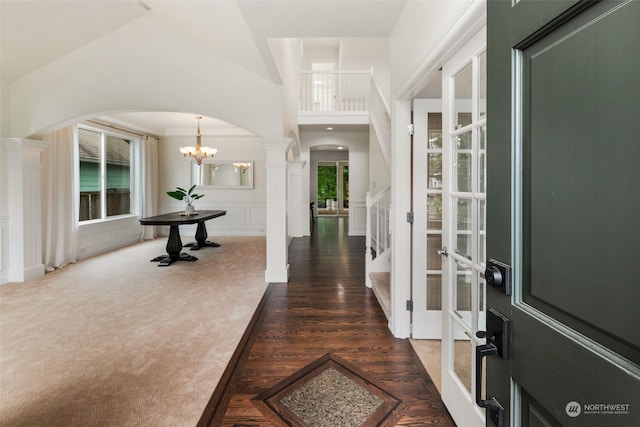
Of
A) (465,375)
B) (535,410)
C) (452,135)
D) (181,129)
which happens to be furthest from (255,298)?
(181,129)

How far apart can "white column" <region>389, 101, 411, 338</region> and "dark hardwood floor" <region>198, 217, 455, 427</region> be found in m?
0.22

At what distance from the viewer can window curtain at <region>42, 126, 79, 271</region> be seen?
4.44 m

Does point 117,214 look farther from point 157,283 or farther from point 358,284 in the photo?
point 358,284

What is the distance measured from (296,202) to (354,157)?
1.97 meters

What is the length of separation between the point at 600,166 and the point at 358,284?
3.50m

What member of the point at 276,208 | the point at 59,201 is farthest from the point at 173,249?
the point at 276,208

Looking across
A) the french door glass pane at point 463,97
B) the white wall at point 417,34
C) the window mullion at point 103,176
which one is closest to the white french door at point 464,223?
the french door glass pane at point 463,97

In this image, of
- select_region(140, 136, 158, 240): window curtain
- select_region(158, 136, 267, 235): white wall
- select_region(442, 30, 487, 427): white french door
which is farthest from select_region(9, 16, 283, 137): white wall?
select_region(158, 136, 267, 235): white wall

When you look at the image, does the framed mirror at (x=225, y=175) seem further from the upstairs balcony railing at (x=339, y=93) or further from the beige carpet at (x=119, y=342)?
the beige carpet at (x=119, y=342)

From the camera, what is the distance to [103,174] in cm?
596

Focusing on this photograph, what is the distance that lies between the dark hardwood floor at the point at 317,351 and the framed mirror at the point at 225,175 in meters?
4.41

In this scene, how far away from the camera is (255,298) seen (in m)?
3.35

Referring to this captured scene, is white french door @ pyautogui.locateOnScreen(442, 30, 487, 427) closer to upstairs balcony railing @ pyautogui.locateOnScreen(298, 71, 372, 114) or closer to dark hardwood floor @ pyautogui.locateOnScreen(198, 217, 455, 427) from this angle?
dark hardwood floor @ pyautogui.locateOnScreen(198, 217, 455, 427)

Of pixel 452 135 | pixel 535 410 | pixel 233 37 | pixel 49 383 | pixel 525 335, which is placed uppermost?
pixel 233 37
